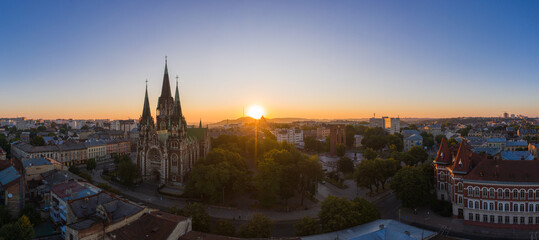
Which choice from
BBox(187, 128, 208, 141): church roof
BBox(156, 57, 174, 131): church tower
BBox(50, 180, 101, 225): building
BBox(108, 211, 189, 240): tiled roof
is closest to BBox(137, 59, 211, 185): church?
BBox(156, 57, 174, 131): church tower

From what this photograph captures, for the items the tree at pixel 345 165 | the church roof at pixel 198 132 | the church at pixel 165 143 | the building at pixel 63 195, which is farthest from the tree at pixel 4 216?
the tree at pixel 345 165

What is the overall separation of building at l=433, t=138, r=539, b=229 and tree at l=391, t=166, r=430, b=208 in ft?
11.5

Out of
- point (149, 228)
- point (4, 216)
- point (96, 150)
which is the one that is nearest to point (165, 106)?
point (4, 216)

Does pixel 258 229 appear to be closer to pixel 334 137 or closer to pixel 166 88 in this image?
pixel 166 88

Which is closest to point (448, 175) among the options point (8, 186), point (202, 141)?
point (202, 141)

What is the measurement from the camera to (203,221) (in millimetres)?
30266

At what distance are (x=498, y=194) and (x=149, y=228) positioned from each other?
1535 inches

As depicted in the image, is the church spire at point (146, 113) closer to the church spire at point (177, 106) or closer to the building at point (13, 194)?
the church spire at point (177, 106)

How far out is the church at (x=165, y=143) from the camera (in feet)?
184

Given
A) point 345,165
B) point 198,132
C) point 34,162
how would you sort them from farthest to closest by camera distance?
point 198,132
point 345,165
point 34,162

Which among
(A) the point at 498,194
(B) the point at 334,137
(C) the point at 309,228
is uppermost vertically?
(B) the point at 334,137

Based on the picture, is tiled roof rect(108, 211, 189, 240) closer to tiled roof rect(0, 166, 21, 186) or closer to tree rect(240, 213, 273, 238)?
tree rect(240, 213, 273, 238)

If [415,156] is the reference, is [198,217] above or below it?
below

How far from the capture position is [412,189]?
131ft
